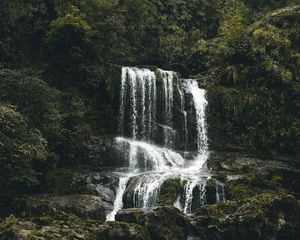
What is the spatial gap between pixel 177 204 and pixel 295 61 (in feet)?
42.2

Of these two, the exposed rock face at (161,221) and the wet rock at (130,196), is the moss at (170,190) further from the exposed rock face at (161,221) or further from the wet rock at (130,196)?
the exposed rock face at (161,221)

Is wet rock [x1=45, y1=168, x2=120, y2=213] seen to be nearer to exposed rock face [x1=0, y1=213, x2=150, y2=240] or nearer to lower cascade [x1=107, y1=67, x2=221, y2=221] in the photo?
lower cascade [x1=107, y1=67, x2=221, y2=221]

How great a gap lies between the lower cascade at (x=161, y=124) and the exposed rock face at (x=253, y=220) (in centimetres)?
581

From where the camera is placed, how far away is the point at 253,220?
20578 millimetres

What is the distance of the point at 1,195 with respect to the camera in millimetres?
24406

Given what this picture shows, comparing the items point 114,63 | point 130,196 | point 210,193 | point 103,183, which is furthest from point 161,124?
point 210,193

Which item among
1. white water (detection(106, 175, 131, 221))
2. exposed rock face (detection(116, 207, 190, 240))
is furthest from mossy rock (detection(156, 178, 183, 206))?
exposed rock face (detection(116, 207, 190, 240))

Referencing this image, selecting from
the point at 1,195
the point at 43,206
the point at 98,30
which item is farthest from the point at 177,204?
the point at 98,30

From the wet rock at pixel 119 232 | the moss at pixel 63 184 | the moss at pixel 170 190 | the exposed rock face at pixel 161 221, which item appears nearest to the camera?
the wet rock at pixel 119 232

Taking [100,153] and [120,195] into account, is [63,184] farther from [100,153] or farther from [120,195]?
[100,153]

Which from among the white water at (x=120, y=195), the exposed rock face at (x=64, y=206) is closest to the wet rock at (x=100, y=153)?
the white water at (x=120, y=195)

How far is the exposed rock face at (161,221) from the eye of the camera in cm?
1953

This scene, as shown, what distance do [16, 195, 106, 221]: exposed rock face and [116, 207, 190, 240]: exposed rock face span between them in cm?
249

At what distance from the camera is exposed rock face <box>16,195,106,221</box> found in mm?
22531
